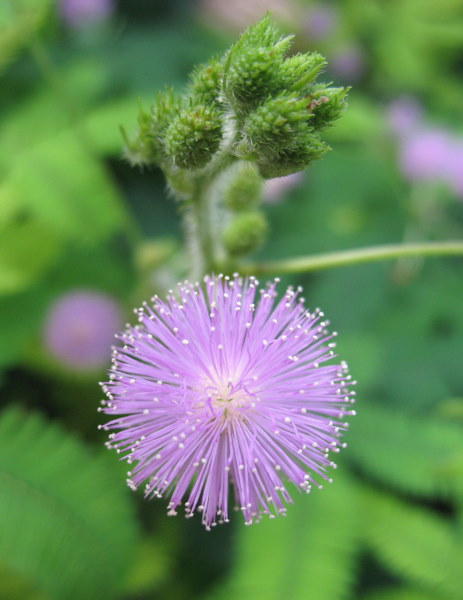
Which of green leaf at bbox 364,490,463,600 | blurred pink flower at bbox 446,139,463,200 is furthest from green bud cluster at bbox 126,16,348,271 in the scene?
blurred pink flower at bbox 446,139,463,200

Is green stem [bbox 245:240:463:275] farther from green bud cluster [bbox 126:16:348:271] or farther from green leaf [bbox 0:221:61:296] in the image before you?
green leaf [bbox 0:221:61:296]

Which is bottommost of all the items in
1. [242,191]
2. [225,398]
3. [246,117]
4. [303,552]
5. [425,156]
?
[303,552]

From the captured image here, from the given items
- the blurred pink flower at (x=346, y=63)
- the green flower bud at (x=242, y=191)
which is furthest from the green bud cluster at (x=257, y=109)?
the blurred pink flower at (x=346, y=63)

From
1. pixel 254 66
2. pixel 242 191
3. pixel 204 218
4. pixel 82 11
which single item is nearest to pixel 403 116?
pixel 82 11

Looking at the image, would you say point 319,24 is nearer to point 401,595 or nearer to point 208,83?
point 208,83

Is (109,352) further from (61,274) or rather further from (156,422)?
(156,422)

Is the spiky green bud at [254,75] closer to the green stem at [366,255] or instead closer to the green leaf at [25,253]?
the green stem at [366,255]
